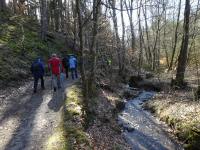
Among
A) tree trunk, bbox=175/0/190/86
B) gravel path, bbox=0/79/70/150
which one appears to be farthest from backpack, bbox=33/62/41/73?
tree trunk, bbox=175/0/190/86

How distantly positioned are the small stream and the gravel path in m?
3.64

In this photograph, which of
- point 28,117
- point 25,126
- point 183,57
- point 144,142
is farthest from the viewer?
point 183,57

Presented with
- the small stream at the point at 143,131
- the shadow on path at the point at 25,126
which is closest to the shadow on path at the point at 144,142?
the small stream at the point at 143,131

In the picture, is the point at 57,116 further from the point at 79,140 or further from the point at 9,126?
the point at 79,140

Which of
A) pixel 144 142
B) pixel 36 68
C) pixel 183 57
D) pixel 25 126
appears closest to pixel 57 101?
pixel 36 68

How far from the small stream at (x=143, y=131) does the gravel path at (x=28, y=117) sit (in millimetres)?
3635

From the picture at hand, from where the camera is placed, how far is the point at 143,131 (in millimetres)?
18188

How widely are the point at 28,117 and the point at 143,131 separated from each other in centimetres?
597

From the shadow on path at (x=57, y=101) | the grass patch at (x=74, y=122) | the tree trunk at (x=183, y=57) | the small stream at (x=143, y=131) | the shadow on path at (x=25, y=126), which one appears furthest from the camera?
the tree trunk at (x=183, y=57)

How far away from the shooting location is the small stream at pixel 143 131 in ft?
51.6

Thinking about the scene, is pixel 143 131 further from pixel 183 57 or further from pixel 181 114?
pixel 183 57

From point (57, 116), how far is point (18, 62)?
13427 mm

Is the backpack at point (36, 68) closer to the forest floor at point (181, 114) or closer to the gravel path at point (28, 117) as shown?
the gravel path at point (28, 117)

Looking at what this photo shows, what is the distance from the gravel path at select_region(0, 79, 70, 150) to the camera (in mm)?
12203
